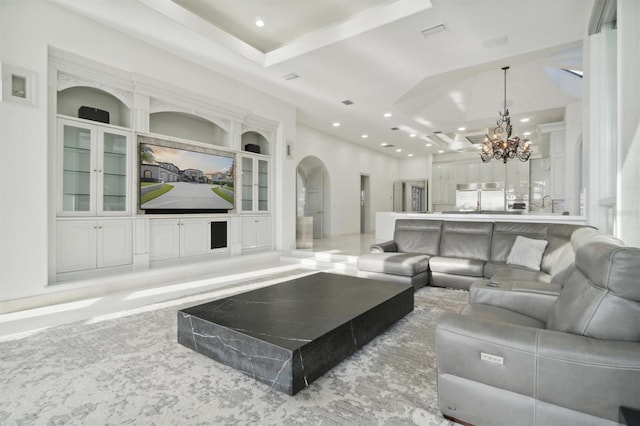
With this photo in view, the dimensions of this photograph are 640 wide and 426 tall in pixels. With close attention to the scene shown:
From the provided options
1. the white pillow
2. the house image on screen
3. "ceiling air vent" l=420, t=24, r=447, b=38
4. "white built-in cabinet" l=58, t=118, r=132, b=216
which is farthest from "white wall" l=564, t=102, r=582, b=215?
"white built-in cabinet" l=58, t=118, r=132, b=216

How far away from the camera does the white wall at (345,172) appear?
8.89 metres

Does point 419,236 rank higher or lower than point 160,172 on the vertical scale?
A: lower

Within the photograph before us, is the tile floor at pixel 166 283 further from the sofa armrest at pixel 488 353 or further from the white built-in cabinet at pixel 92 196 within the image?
the sofa armrest at pixel 488 353

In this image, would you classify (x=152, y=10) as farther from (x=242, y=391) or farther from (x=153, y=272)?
(x=242, y=391)

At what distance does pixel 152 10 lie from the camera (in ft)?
12.0

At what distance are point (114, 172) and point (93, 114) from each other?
0.78 metres

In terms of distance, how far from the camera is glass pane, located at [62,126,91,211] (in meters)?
3.90

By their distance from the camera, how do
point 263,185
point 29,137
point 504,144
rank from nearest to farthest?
point 29,137 → point 504,144 → point 263,185

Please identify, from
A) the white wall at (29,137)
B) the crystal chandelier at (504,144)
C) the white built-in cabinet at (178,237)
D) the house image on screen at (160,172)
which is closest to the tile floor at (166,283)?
the white built-in cabinet at (178,237)

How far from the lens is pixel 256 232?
251 inches

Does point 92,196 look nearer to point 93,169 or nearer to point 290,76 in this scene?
point 93,169

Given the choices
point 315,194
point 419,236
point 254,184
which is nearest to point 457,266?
point 419,236

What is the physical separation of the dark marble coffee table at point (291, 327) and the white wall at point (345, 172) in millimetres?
6169

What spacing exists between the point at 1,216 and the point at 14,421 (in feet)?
8.67
